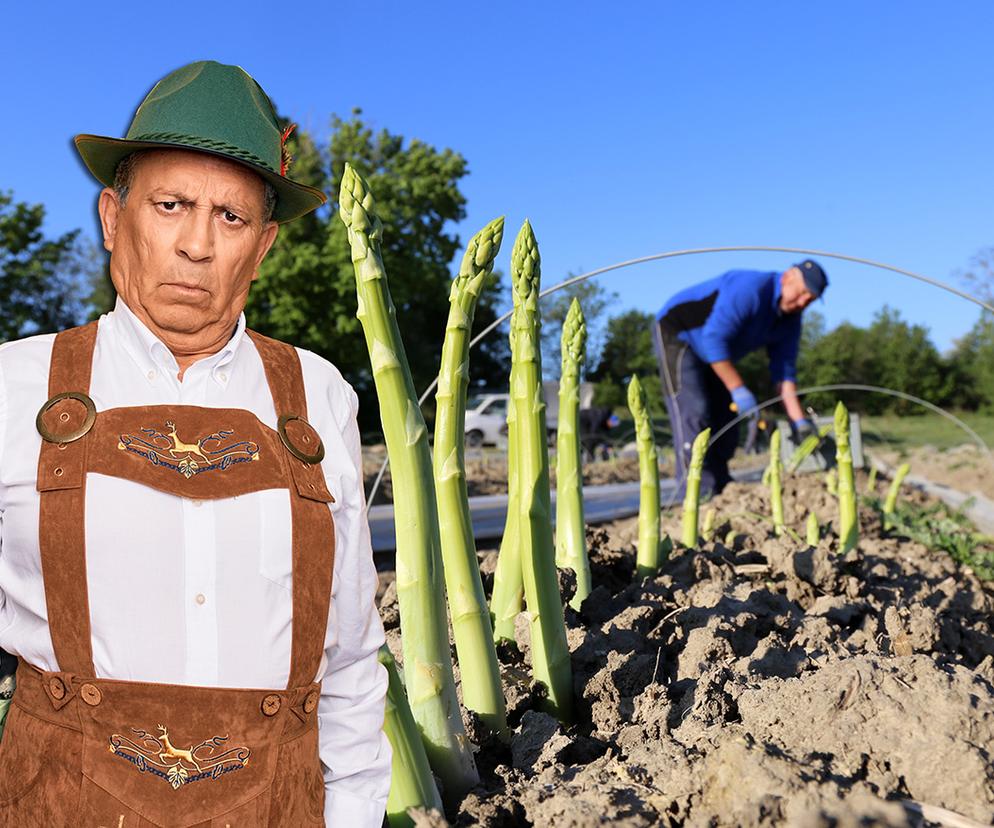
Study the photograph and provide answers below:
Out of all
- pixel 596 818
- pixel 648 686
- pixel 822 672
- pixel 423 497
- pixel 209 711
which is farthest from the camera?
pixel 648 686

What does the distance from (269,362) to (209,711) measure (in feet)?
1.62

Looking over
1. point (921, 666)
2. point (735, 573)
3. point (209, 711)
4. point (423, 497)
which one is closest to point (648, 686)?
point (921, 666)

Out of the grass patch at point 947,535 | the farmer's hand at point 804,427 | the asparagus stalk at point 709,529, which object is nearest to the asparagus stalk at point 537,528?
the asparagus stalk at point 709,529

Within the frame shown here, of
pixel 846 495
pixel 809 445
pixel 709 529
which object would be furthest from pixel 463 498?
pixel 809 445

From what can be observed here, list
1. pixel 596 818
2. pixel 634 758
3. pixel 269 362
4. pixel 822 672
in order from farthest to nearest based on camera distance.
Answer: pixel 822 672 < pixel 634 758 < pixel 596 818 < pixel 269 362

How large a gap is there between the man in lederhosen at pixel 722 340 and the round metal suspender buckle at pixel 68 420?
6.81 m

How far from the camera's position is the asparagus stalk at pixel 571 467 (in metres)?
2.90

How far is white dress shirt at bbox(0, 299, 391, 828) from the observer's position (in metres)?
1.15

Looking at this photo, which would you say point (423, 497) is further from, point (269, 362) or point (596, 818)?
point (596, 818)

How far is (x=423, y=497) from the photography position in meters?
1.65

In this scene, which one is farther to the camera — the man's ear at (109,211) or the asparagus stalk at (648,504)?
the asparagus stalk at (648,504)

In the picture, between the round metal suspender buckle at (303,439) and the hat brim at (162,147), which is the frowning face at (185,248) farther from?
the round metal suspender buckle at (303,439)

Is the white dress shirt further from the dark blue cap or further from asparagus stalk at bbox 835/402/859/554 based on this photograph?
the dark blue cap

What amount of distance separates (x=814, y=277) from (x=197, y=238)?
734cm
